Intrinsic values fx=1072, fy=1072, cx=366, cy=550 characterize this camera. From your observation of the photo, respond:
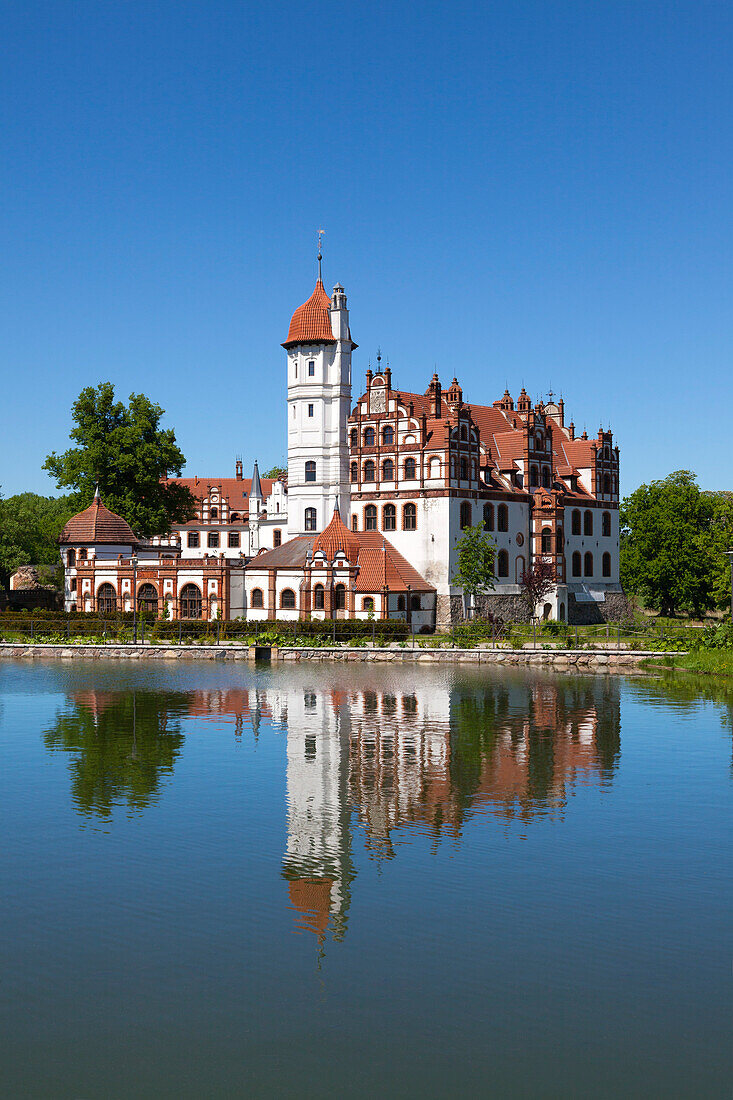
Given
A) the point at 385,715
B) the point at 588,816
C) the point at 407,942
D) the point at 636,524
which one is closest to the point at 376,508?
the point at 636,524

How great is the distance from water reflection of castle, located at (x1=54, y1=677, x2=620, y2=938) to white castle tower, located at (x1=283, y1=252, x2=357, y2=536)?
28.9 meters

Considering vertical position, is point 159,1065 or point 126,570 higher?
point 126,570

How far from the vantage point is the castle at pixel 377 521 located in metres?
68.3

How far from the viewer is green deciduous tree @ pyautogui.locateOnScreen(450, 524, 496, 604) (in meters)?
68.0

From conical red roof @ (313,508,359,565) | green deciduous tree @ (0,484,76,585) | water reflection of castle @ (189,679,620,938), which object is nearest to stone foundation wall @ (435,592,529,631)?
conical red roof @ (313,508,359,565)

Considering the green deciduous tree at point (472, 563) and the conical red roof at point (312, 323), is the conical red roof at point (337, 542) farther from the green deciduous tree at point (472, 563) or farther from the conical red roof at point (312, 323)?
the conical red roof at point (312, 323)

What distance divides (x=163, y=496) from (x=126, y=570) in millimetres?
9095

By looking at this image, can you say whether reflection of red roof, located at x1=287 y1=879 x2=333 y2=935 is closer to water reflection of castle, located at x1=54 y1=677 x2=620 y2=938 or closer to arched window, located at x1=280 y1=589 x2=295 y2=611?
water reflection of castle, located at x1=54 y1=677 x2=620 y2=938

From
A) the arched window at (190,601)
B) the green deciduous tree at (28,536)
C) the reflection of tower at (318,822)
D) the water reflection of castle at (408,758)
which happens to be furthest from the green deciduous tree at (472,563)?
the reflection of tower at (318,822)

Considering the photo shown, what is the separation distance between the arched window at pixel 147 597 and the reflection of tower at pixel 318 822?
123 feet

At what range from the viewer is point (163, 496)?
79875 mm

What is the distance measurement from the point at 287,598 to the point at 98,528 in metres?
14.7

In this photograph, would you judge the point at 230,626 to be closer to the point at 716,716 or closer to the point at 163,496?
the point at 163,496

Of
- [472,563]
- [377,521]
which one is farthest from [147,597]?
[472,563]
